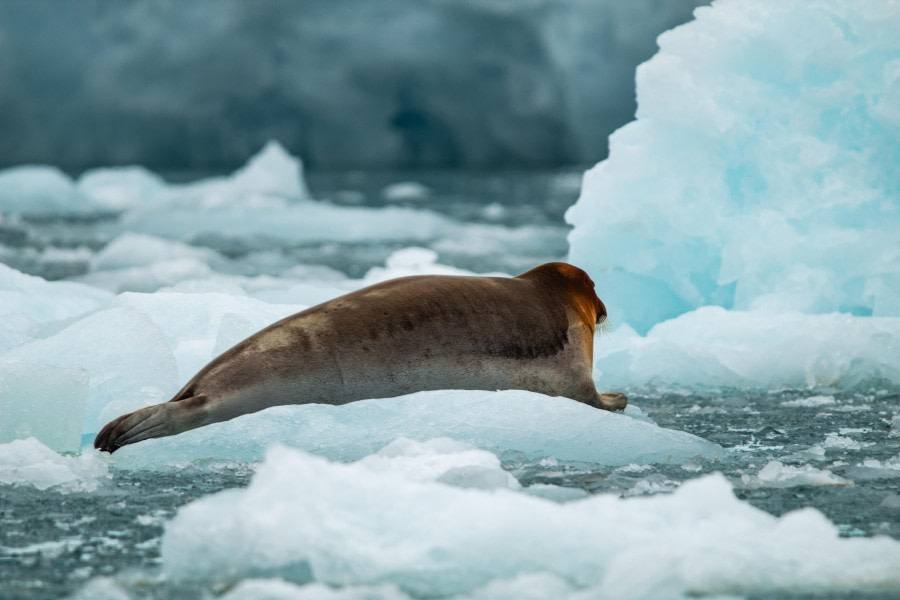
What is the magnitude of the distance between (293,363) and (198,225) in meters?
12.8

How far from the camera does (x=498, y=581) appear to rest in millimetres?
2219

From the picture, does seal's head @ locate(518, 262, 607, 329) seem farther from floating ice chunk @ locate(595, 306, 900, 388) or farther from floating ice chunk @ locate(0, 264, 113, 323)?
floating ice chunk @ locate(0, 264, 113, 323)

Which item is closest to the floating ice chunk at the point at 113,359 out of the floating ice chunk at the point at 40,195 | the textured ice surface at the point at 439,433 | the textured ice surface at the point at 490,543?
the textured ice surface at the point at 439,433

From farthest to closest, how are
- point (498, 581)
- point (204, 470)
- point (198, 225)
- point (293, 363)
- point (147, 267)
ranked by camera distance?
1. point (198, 225)
2. point (147, 267)
3. point (293, 363)
4. point (204, 470)
5. point (498, 581)

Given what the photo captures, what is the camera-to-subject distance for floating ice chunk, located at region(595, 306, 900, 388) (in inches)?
201

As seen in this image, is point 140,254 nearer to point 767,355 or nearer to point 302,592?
point 767,355

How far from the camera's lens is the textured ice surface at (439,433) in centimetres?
340

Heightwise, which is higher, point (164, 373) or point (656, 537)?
point (164, 373)

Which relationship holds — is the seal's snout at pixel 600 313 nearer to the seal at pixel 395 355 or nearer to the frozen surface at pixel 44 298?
the seal at pixel 395 355

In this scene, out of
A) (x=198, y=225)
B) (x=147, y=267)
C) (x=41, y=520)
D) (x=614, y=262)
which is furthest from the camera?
(x=198, y=225)

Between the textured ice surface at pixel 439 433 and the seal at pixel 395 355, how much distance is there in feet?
0.32

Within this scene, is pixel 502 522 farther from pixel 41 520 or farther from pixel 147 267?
pixel 147 267

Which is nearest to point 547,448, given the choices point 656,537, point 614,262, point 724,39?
point 656,537

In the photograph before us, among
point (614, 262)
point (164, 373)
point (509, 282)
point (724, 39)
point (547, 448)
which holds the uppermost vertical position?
A: point (724, 39)
